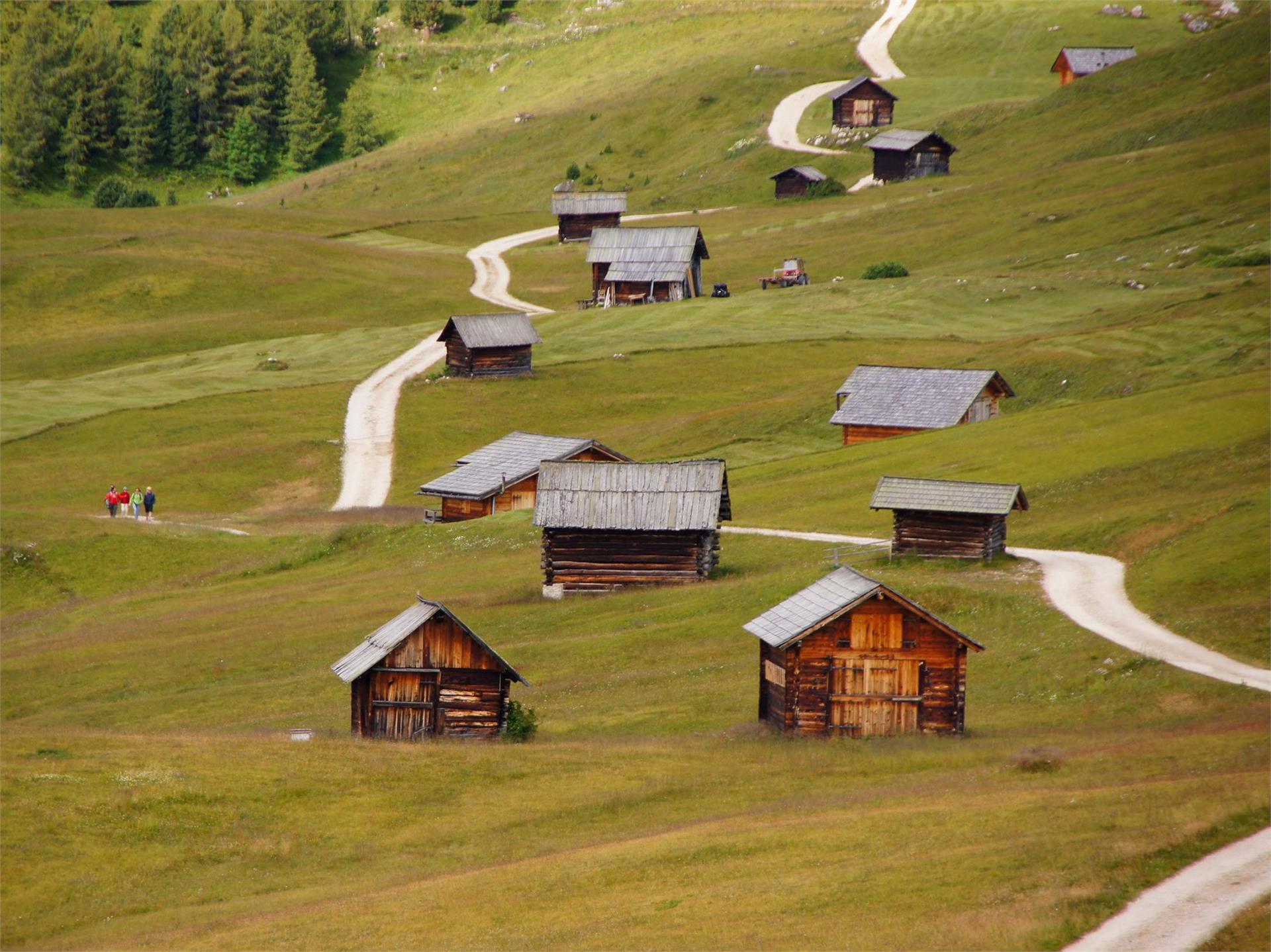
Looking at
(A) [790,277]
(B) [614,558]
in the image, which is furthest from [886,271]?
(B) [614,558]

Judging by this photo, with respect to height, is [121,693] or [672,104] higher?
[672,104]

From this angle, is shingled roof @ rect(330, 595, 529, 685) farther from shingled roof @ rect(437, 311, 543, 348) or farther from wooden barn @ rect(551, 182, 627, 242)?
wooden barn @ rect(551, 182, 627, 242)

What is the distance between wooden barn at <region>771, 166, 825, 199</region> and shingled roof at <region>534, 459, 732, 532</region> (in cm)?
9433

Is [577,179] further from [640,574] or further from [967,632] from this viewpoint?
[967,632]

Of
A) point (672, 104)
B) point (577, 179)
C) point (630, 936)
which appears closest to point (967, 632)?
point (630, 936)

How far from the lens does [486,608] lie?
5694cm

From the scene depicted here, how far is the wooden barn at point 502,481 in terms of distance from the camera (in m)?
71.3

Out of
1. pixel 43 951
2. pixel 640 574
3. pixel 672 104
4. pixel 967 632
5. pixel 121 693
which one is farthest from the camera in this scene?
pixel 672 104

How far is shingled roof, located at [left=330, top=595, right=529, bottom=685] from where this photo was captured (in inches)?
1610

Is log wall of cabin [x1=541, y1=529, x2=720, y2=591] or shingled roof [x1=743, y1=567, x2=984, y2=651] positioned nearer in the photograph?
shingled roof [x1=743, y1=567, x2=984, y2=651]

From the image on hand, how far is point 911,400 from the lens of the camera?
79062mm

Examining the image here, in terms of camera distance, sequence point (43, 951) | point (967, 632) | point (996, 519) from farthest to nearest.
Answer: point (996, 519) → point (967, 632) → point (43, 951)

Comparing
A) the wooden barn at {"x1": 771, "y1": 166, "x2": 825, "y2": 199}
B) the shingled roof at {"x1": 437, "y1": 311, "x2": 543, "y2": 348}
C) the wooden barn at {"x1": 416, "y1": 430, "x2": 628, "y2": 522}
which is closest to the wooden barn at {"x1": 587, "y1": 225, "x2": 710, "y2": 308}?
the shingled roof at {"x1": 437, "y1": 311, "x2": 543, "y2": 348}

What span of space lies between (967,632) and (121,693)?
87.5 feet
